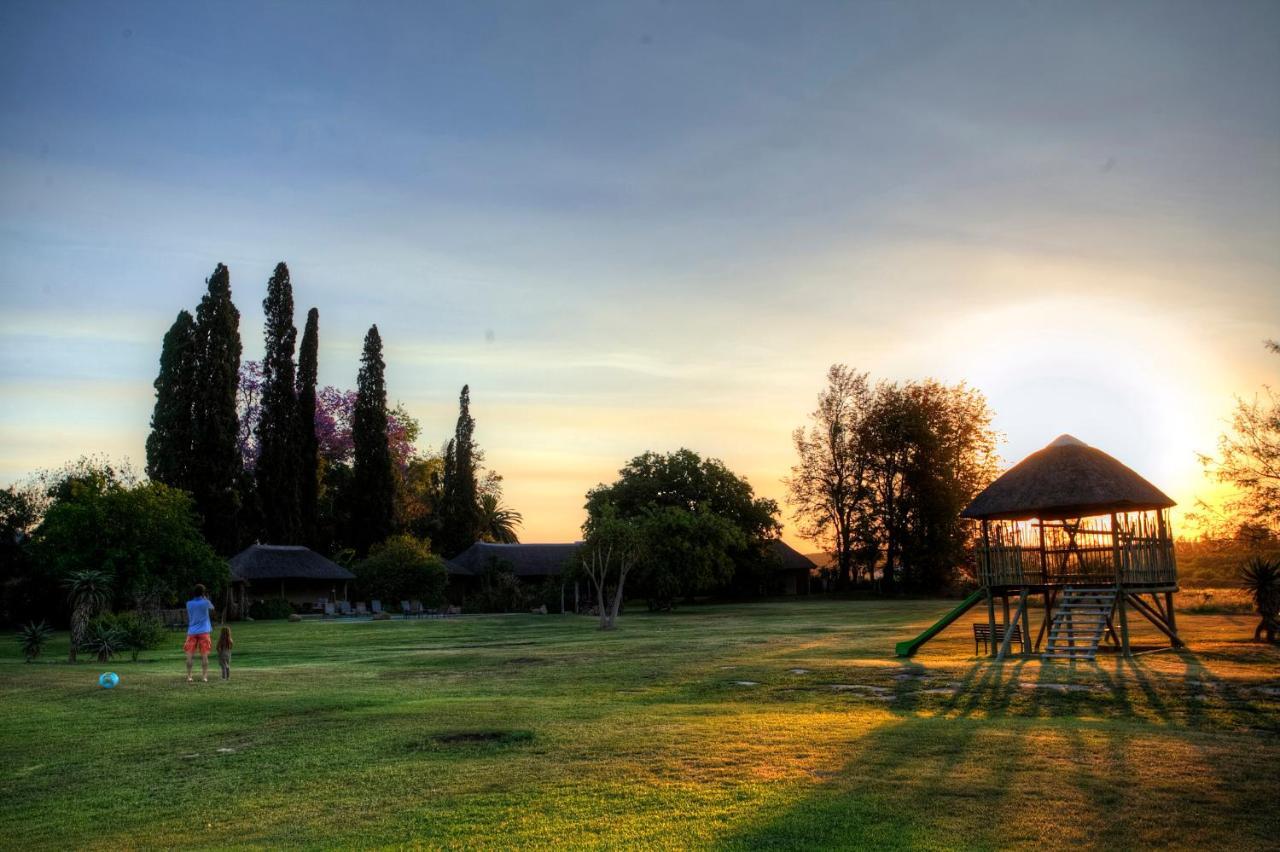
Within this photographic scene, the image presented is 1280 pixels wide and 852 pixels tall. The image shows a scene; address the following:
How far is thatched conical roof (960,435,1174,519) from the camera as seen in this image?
24.5 m

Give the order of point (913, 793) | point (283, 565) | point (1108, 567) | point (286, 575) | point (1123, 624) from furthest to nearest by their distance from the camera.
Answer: point (283, 565), point (286, 575), point (1108, 567), point (1123, 624), point (913, 793)

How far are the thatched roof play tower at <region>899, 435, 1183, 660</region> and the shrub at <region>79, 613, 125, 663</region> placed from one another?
20.1 meters

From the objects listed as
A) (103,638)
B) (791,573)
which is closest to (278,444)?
(103,638)

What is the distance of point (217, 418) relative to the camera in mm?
52594

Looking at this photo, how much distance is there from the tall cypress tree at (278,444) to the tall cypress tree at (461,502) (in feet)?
59.5

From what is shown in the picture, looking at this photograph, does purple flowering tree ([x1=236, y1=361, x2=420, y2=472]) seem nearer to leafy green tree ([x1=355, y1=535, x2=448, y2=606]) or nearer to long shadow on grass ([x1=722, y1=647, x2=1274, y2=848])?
leafy green tree ([x1=355, y1=535, x2=448, y2=606])

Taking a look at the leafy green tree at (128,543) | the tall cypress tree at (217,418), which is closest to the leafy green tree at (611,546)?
the leafy green tree at (128,543)

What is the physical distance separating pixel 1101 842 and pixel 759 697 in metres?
8.89

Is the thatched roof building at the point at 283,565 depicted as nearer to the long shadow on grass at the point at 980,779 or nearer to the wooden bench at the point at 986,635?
the wooden bench at the point at 986,635

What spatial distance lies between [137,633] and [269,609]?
26.8m

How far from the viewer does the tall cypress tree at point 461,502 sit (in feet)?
254

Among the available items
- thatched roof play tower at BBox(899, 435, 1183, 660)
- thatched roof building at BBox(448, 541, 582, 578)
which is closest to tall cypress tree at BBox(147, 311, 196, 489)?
thatched roof building at BBox(448, 541, 582, 578)

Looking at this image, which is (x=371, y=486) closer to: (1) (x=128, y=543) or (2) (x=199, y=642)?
(1) (x=128, y=543)

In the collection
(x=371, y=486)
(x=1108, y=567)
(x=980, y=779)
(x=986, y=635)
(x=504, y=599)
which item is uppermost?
(x=371, y=486)
